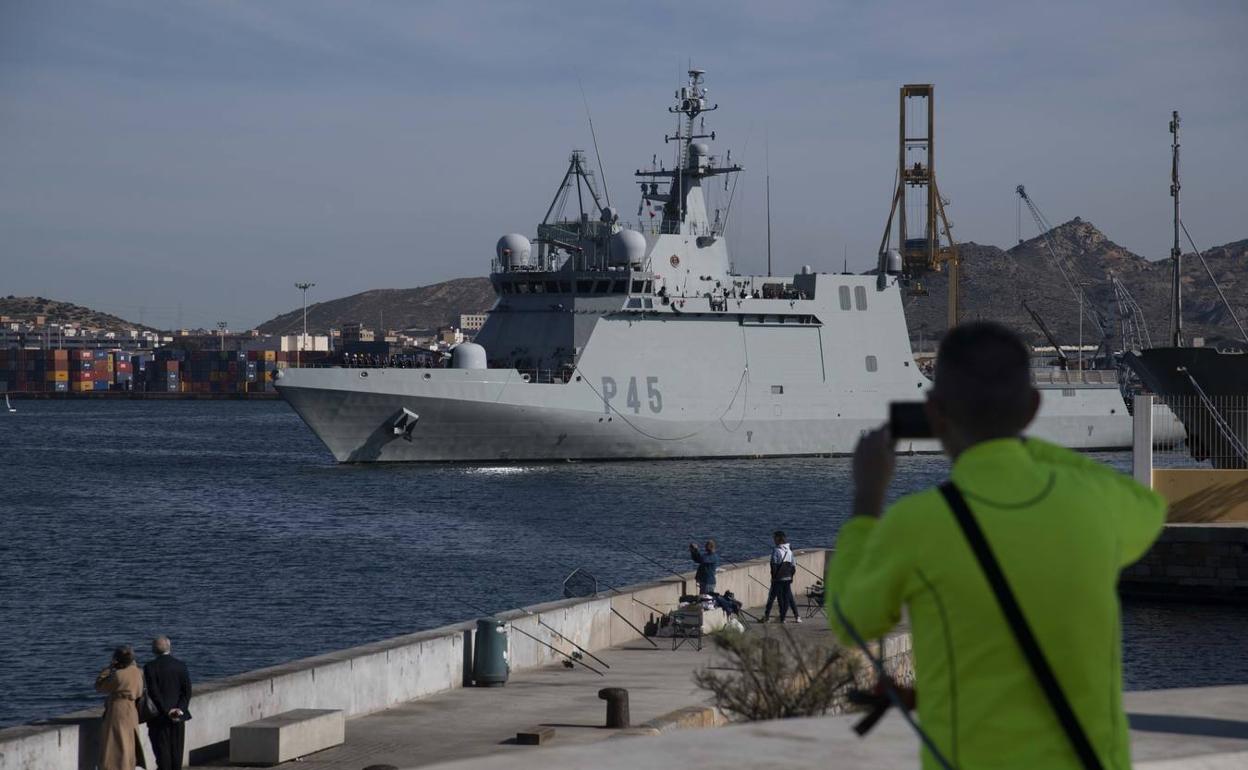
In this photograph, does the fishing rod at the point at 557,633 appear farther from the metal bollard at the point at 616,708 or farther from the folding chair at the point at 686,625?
the metal bollard at the point at 616,708

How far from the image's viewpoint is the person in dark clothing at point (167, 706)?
9.00 metres

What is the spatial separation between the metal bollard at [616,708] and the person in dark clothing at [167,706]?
254 centimetres

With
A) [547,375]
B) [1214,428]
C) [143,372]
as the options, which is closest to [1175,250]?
[1214,428]

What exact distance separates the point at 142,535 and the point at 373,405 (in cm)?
1139

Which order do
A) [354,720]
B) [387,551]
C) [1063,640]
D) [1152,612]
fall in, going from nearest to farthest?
[1063,640], [354,720], [1152,612], [387,551]

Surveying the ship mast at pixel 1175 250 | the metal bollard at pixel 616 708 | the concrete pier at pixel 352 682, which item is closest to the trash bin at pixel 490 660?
the concrete pier at pixel 352 682

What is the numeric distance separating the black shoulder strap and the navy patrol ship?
39.3m

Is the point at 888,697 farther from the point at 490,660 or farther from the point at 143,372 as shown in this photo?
the point at 143,372

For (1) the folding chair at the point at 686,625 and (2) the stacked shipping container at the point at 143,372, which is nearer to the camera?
(1) the folding chair at the point at 686,625

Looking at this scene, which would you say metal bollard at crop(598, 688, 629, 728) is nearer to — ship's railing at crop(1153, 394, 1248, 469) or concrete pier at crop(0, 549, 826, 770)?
concrete pier at crop(0, 549, 826, 770)

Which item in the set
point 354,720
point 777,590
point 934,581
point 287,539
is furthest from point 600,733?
point 287,539

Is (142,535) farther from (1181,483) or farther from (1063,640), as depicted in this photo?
(1063,640)

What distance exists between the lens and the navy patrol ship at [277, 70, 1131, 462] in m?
42.6

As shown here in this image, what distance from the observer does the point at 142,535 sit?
31.7 meters
